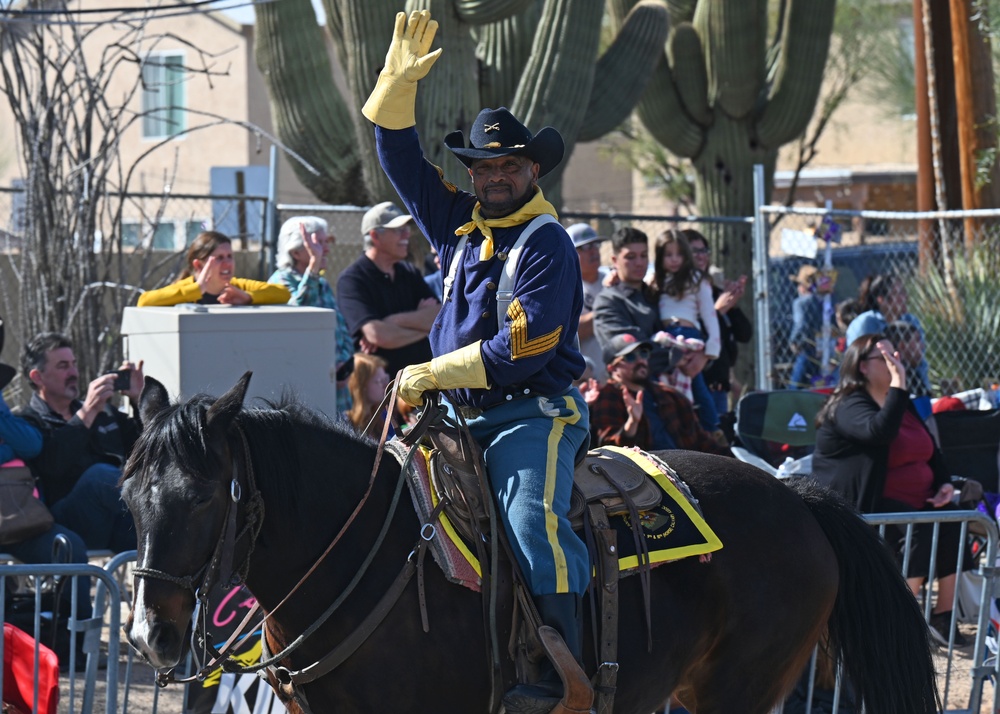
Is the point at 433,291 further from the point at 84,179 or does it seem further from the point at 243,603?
the point at 243,603

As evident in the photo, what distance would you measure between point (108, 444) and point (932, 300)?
7145 mm

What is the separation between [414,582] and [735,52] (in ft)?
37.1

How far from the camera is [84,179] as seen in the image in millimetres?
8453

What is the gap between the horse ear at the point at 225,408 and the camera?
3428 mm

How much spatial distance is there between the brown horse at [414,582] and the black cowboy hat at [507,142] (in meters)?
1.00

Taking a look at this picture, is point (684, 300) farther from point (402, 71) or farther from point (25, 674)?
point (25, 674)

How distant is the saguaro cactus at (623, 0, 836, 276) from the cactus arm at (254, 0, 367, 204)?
414 cm

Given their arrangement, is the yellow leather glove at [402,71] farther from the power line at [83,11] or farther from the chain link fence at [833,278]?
the chain link fence at [833,278]

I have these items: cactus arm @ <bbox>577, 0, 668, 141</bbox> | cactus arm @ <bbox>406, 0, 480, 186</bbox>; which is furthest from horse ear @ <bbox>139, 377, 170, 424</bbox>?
cactus arm @ <bbox>577, 0, 668, 141</bbox>

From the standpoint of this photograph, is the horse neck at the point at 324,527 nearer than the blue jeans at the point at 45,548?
Yes

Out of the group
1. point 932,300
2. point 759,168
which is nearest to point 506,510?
point 759,168

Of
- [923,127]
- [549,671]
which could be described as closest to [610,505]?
[549,671]

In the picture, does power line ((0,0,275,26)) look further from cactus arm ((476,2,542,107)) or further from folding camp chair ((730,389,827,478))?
folding camp chair ((730,389,827,478))

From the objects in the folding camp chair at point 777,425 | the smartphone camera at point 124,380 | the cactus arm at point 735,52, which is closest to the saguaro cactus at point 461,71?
the cactus arm at point 735,52
